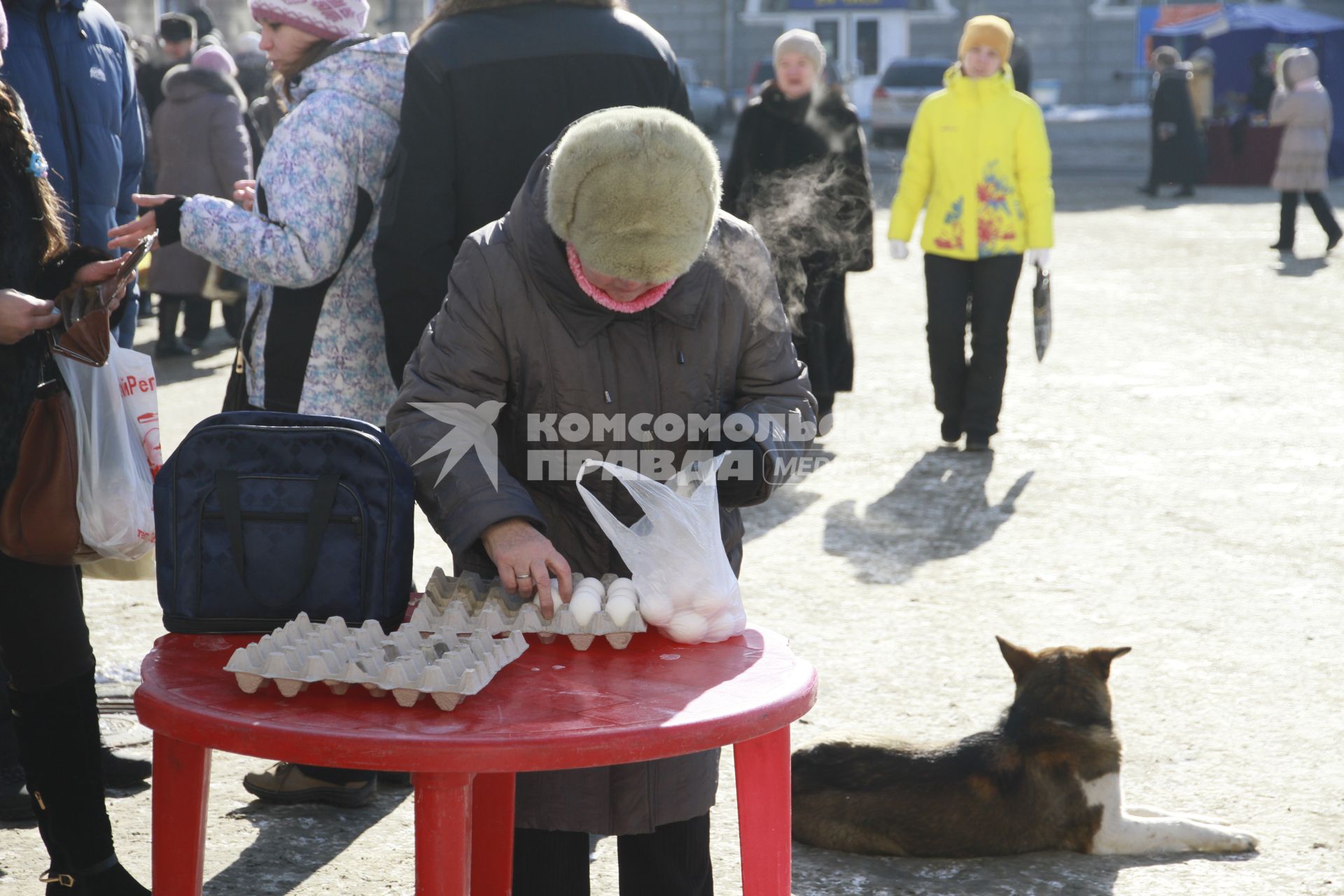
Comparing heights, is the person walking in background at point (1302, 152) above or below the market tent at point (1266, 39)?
below

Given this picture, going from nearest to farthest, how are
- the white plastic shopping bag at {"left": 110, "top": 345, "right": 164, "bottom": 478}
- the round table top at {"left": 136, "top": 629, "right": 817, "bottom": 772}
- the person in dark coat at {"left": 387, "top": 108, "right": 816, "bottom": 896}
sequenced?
the round table top at {"left": 136, "top": 629, "right": 817, "bottom": 772}, the person in dark coat at {"left": 387, "top": 108, "right": 816, "bottom": 896}, the white plastic shopping bag at {"left": 110, "top": 345, "right": 164, "bottom": 478}

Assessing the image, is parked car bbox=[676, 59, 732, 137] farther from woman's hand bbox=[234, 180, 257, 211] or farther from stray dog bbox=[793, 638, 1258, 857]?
stray dog bbox=[793, 638, 1258, 857]

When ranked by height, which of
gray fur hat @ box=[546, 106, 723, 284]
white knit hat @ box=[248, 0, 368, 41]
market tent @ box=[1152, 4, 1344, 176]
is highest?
market tent @ box=[1152, 4, 1344, 176]

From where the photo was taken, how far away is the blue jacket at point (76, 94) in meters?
3.38

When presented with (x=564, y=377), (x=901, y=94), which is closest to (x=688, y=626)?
(x=564, y=377)

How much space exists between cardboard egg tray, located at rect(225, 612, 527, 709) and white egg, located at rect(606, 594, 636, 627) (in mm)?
186

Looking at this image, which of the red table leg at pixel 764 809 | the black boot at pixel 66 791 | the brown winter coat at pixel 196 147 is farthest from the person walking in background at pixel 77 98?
the brown winter coat at pixel 196 147

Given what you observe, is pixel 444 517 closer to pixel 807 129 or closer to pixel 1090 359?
pixel 807 129

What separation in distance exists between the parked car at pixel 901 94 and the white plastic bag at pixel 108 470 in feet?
82.8

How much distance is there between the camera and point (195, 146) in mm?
A: 8555

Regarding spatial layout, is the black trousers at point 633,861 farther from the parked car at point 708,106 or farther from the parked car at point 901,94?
the parked car at point 708,106

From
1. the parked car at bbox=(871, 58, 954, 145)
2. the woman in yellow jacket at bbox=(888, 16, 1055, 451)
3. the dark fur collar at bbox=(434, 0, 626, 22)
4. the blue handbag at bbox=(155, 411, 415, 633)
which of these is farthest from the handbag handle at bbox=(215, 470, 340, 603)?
the parked car at bbox=(871, 58, 954, 145)

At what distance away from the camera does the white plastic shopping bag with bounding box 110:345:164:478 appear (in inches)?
117

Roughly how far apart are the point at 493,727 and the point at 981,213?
5.39m
